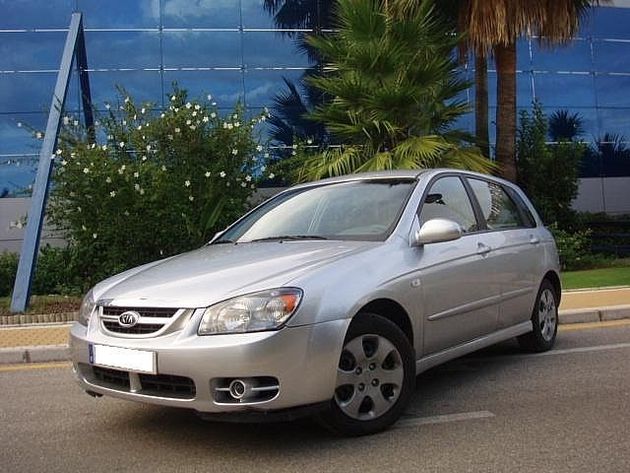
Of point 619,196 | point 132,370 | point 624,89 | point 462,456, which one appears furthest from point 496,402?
point 624,89

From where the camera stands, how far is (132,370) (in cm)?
379

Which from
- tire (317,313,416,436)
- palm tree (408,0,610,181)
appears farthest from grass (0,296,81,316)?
palm tree (408,0,610,181)

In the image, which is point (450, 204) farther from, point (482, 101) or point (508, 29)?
point (482, 101)

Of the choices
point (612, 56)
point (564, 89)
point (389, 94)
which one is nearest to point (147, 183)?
point (389, 94)

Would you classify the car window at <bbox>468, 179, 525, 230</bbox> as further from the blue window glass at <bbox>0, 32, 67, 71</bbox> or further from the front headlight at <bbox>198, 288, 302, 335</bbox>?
the blue window glass at <bbox>0, 32, 67, 71</bbox>

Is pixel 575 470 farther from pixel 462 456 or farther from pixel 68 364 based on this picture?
pixel 68 364

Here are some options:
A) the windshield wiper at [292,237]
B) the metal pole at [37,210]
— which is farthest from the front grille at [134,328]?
the metal pole at [37,210]

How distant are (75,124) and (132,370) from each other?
9773 mm

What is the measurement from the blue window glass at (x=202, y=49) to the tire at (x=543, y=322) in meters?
13.5

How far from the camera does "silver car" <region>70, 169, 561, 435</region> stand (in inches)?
143

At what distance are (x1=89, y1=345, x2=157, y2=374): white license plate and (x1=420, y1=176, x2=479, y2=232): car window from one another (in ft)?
6.84

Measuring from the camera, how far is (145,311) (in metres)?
3.84

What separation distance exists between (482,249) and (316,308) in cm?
197

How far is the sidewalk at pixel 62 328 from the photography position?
23.2ft
